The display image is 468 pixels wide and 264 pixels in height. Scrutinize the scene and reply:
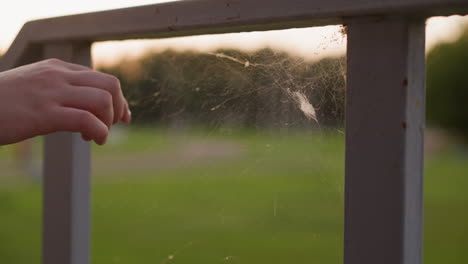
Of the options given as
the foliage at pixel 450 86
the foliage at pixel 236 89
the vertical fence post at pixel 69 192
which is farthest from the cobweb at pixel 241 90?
the foliage at pixel 450 86

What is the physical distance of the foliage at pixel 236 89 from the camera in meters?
0.57

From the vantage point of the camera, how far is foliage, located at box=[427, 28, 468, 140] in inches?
719

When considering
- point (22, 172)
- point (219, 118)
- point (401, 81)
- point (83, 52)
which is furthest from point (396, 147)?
point (22, 172)

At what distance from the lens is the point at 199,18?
1.93ft

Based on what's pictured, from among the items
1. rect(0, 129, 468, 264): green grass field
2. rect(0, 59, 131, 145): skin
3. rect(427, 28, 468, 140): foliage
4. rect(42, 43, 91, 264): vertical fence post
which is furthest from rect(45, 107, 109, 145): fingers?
rect(427, 28, 468, 140): foliage

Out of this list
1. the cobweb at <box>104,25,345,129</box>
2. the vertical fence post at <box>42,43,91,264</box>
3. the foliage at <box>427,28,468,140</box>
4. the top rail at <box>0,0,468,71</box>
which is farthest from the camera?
the foliage at <box>427,28,468,140</box>

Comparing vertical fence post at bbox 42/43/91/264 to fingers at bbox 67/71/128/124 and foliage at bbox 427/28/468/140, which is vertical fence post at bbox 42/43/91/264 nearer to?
fingers at bbox 67/71/128/124

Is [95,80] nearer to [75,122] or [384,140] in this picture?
[75,122]

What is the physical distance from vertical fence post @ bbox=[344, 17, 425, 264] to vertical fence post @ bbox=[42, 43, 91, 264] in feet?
1.48

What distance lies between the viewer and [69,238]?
0.78m

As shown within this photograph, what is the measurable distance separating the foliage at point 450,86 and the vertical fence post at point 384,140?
730 inches

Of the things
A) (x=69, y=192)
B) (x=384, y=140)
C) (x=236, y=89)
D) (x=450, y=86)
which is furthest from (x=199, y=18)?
(x=450, y=86)

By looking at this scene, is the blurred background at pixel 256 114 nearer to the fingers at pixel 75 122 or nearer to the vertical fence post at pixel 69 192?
the vertical fence post at pixel 69 192

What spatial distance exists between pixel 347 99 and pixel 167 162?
67.2 ft
